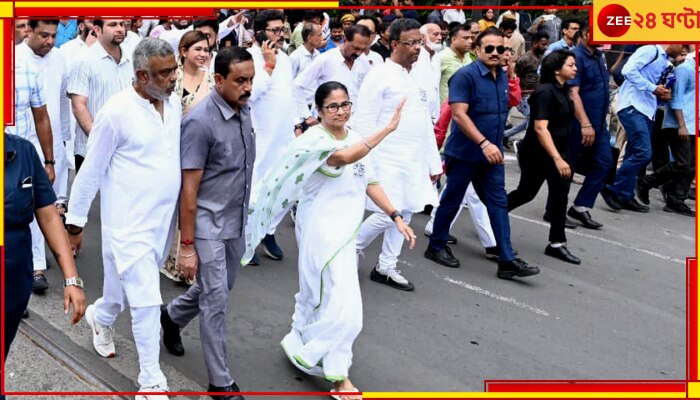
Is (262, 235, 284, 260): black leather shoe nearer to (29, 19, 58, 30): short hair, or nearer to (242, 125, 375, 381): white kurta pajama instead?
(242, 125, 375, 381): white kurta pajama

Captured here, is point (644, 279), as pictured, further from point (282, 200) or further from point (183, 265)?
point (183, 265)

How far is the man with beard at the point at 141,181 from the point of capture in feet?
14.1

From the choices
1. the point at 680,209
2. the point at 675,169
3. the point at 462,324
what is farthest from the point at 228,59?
the point at 680,209

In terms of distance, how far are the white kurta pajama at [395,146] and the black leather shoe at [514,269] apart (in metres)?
0.74

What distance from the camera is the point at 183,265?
439 centimetres

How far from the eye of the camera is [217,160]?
4410mm

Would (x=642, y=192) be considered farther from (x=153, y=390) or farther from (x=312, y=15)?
(x=153, y=390)

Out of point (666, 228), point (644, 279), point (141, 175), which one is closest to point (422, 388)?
point (141, 175)

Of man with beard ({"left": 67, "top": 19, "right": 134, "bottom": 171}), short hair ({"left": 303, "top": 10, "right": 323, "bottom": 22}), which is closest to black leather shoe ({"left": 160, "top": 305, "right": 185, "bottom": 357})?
man with beard ({"left": 67, "top": 19, "right": 134, "bottom": 171})

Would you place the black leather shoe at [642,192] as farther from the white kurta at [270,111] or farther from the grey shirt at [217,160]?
the grey shirt at [217,160]

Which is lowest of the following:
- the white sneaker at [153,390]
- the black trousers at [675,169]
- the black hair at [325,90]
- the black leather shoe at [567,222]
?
the black leather shoe at [567,222]

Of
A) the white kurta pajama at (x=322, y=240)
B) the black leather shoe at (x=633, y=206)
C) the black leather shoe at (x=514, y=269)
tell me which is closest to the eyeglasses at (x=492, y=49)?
the black leather shoe at (x=514, y=269)

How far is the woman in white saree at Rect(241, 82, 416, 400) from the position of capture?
465 centimetres

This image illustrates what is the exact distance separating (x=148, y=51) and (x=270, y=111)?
268 cm
